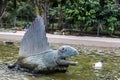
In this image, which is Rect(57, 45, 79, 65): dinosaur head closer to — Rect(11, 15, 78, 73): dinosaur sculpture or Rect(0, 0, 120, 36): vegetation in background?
Rect(11, 15, 78, 73): dinosaur sculpture

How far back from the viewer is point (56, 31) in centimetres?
2375

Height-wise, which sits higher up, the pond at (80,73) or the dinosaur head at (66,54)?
the dinosaur head at (66,54)

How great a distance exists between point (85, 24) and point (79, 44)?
573cm

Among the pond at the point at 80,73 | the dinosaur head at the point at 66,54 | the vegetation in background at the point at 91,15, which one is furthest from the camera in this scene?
the vegetation in background at the point at 91,15

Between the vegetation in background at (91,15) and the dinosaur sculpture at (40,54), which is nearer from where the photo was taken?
the dinosaur sculpture at (40,54)

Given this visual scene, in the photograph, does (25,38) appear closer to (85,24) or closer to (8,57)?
(8,57)

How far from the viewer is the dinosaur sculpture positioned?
29.4 ft

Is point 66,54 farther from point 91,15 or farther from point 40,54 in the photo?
point 91,15

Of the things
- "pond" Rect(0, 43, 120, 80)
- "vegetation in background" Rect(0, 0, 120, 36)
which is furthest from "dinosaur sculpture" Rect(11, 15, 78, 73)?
"vegetation in background" Rect(0, 0, 120, 36)

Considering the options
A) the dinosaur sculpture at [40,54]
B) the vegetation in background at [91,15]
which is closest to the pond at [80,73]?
the dinosaur sculpture at [40,54]

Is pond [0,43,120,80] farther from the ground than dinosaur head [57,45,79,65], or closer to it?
closer to it

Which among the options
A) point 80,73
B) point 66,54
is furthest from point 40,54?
point 80,73

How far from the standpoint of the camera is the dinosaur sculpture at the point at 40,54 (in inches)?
353

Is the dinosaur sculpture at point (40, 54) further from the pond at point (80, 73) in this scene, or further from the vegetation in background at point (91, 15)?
the vegetation in background at point (91, 15)
